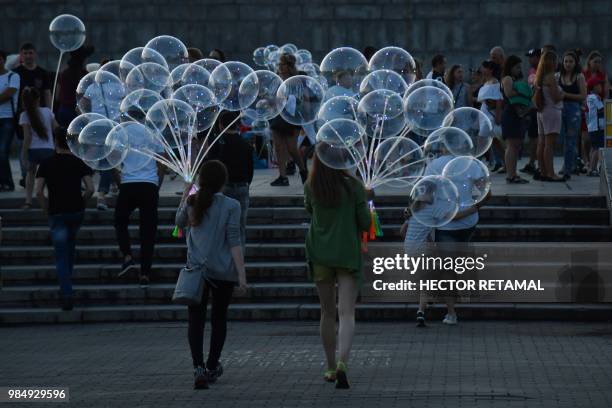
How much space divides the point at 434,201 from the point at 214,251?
2.29m

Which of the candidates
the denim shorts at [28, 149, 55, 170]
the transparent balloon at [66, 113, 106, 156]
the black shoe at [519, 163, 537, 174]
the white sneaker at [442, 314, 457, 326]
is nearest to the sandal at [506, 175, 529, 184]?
the black shoe at [519, 163, 537, 174]

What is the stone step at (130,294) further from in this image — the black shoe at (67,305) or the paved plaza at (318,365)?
the paved plaza at (318,365)

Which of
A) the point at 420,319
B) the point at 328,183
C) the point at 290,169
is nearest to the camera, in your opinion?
the point at 328,183

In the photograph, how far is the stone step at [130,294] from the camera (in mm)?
13406

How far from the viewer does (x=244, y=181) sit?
12961 millimetres

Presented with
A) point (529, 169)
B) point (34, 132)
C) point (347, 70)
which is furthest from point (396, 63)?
point (529, 169)

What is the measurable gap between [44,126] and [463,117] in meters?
5.78

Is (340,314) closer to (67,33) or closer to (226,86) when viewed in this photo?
(226,86)

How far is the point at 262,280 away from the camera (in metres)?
13.8

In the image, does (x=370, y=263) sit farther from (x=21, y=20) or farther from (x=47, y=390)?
(x=21, y=20)

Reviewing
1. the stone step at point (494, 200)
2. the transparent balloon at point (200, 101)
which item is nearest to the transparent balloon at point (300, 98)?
the transparent balloon at point (200, 101)

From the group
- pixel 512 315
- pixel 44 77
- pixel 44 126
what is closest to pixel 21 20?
pixel 44 77

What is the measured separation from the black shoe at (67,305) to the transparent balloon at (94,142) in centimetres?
159

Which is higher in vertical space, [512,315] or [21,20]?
[21,20]
